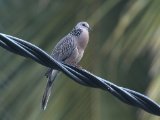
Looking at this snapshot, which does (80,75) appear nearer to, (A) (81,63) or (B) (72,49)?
(B) (72,49)

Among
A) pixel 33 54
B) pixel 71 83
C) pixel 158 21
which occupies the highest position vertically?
pixel 158 21

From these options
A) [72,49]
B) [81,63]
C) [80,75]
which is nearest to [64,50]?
[72,49]

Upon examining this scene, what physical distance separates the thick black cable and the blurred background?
2.35 meters

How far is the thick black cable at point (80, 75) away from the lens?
157 inches

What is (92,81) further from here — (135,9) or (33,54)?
(135,9)

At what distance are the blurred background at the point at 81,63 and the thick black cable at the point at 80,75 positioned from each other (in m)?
2.35

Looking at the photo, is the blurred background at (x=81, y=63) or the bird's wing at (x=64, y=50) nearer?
the bird's wing at (x=64, y=50)

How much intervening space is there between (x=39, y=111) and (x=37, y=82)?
0.25 meters

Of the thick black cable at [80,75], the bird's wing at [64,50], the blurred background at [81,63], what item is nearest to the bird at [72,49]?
the bird's wing at [64,50]

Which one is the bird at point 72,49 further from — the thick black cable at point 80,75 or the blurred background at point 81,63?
the thick black cable at point 80,75

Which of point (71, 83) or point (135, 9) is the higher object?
point (135, 9)

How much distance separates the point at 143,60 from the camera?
7.33 m

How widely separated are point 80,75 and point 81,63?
9.09ft

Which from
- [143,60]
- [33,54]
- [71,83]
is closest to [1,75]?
[71,83]
